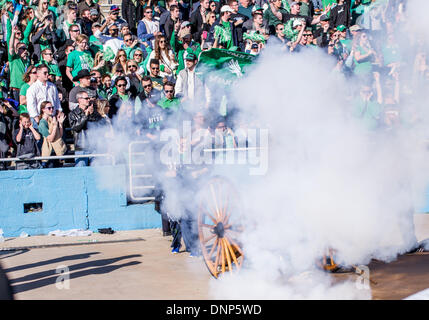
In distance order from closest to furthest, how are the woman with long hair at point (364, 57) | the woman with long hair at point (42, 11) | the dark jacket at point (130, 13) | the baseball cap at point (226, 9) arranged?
the woman with long hair at point (364, 57), the baseball cap at point (226, 9), the woman with long hair at point (42, 11), the dark jacket at point (130, 13)

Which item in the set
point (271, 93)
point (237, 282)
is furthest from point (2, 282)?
point (271, 93)

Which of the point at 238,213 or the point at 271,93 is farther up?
the point at 271,93

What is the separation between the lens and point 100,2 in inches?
617

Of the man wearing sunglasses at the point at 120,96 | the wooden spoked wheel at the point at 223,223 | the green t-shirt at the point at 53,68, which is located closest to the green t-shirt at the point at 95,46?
the green t-shirt at the point at 53,68

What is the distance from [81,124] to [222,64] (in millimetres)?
3029

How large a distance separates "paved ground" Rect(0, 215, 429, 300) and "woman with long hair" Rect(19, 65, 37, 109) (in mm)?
2730

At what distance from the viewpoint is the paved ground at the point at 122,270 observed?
6766 mm

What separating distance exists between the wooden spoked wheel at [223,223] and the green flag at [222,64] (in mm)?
1422

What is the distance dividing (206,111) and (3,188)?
4058 mm

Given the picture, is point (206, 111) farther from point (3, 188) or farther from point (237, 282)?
point (3, 188)

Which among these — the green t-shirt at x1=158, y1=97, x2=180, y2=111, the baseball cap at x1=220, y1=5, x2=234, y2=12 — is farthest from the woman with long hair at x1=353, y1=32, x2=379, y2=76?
the baseball cap at x1=220, y1=5, x2=234, y2=12

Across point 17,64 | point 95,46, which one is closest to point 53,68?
point 17,64

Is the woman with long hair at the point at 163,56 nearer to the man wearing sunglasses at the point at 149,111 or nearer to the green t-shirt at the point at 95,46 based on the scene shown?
the green t-shirt at the point at 95,46

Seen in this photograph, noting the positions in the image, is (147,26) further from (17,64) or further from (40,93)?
(40,93)
